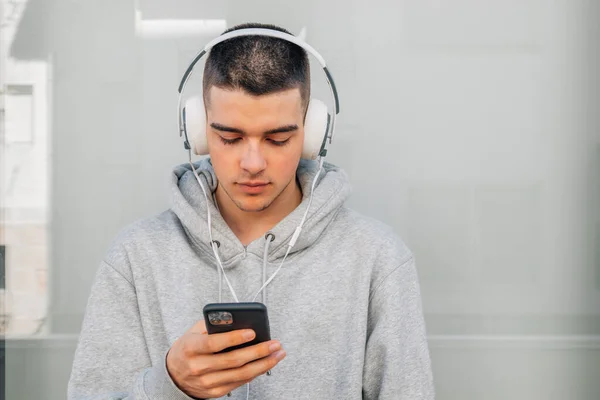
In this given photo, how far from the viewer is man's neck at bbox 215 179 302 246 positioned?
80.7 inches

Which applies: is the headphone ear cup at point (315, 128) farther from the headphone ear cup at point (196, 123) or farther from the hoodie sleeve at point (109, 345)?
the hoodie sleeve at point (109, 345)

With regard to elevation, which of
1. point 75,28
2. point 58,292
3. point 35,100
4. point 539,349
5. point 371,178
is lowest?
point 539,349

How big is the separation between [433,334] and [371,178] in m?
0.45

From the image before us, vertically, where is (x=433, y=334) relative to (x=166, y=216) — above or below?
below

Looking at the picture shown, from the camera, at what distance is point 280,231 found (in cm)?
200

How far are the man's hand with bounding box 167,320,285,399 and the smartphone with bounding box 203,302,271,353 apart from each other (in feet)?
0.04

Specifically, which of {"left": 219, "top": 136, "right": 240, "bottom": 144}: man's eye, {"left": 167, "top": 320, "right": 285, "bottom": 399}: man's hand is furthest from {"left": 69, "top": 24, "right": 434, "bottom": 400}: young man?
{"left": 167, "top": 320, "right": 285, "bottom": 399}: man's hand

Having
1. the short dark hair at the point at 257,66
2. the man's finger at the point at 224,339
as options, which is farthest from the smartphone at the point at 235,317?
the short dark hair at the point at 257,66

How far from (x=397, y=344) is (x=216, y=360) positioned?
1.64 feet

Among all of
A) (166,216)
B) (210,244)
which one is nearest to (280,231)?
(210,244)

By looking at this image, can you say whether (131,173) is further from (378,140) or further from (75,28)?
(378,140)

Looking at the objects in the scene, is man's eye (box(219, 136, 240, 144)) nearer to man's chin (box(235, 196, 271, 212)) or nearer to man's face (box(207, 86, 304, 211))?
man's face (box(207, 86, 304, 211))

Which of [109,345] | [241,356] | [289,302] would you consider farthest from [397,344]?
[109,345]

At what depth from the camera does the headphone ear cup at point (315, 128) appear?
192cm
